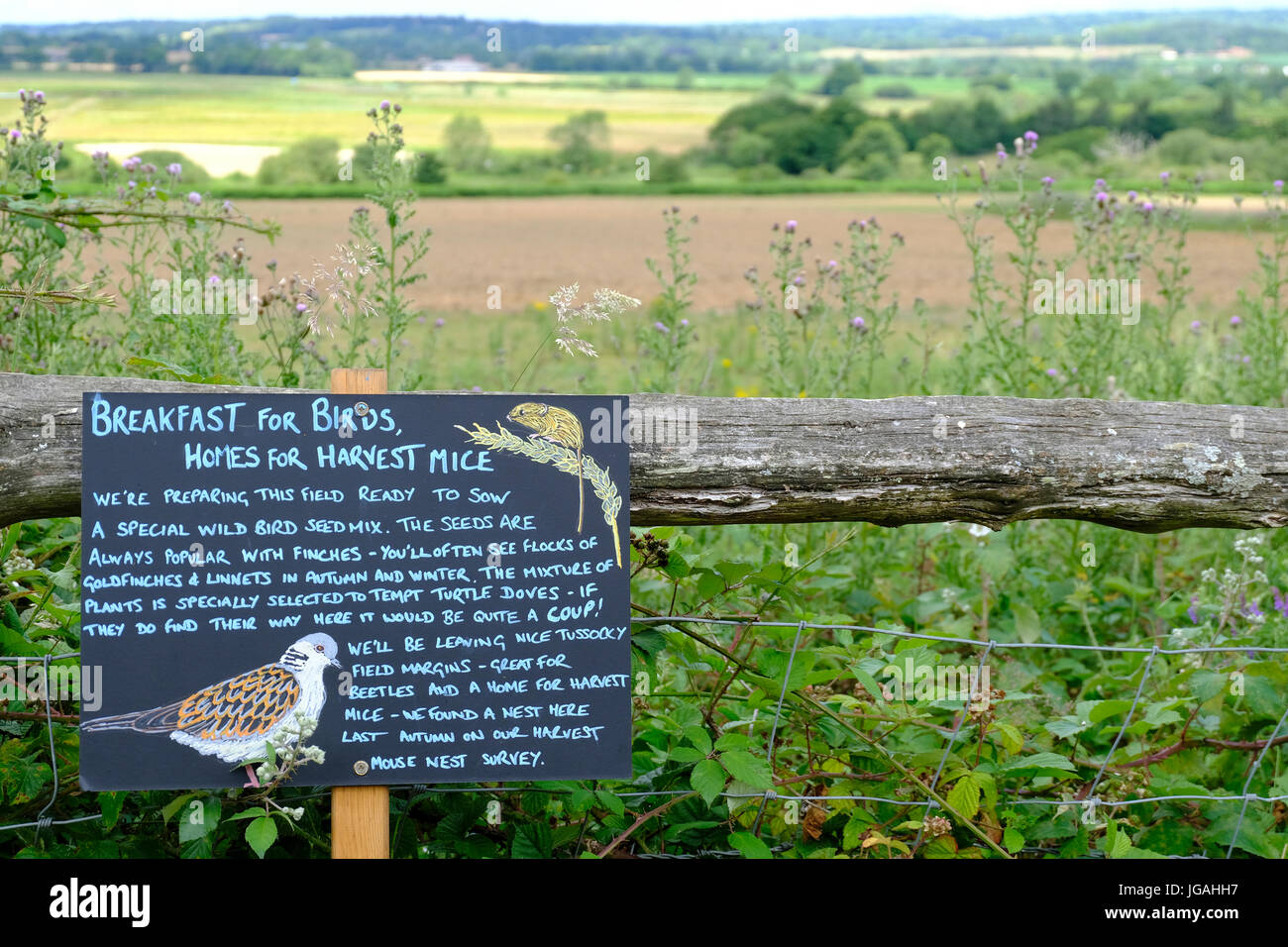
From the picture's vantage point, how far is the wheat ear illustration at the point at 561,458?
1975mm

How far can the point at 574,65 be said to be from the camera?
4062 cm

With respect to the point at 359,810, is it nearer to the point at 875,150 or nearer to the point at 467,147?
the point at 467,147

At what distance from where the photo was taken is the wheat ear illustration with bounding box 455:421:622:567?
1975 mm

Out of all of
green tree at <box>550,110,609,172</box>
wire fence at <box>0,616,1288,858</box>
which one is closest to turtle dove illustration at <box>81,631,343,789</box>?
wire fence at <box>0,616,1288,858</box>

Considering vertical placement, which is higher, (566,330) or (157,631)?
(566,330)

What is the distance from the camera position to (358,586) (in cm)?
197

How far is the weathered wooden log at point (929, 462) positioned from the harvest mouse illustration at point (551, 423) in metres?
0.14

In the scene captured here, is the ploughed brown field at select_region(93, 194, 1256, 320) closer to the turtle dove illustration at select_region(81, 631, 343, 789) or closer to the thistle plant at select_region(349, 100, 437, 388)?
the thistle plant at select_region(349, 100, 437, 388)

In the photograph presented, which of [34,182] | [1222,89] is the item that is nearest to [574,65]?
[1222,89]

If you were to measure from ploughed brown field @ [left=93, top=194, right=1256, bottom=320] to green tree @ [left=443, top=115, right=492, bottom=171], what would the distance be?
14.0 ft

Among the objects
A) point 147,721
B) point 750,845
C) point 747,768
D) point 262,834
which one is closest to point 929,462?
point 747,768

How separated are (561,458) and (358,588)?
41 centimetres
